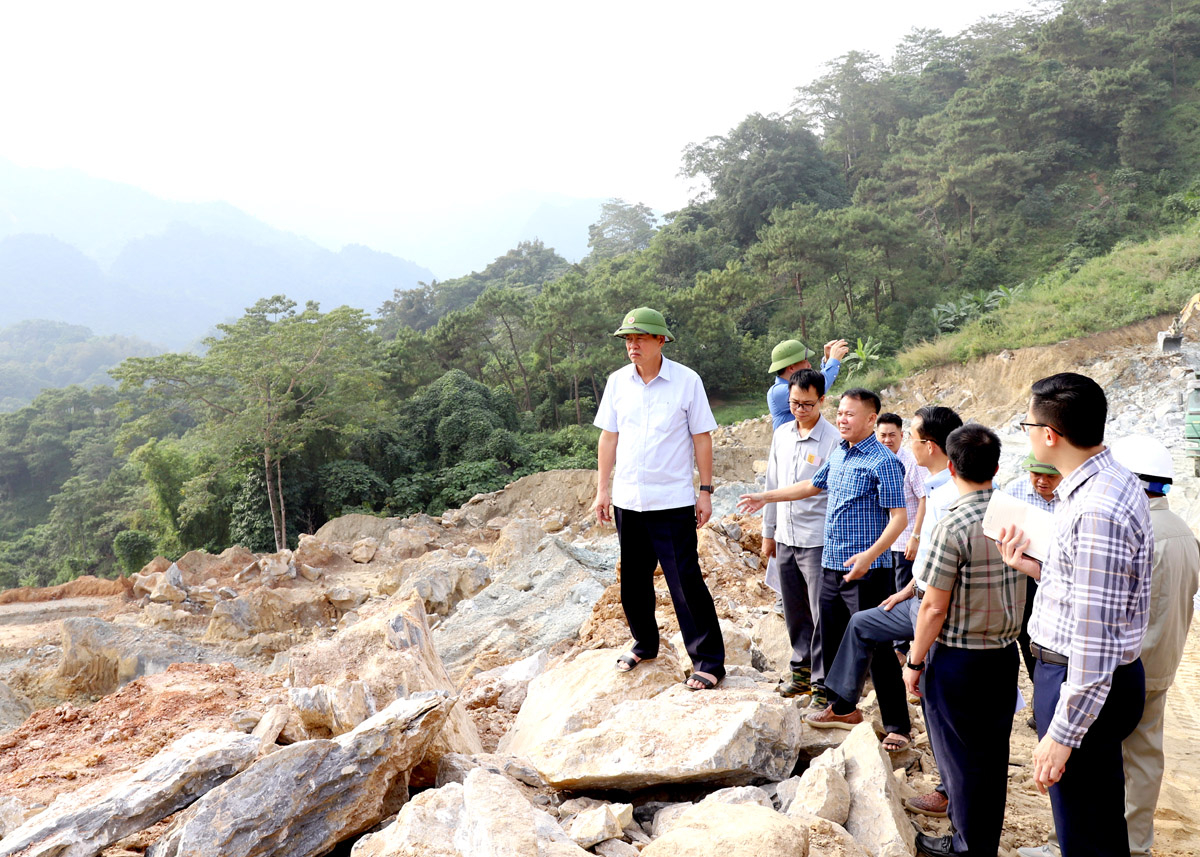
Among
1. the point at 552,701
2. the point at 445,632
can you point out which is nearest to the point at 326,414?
the point at 445,632

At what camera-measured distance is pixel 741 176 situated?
3403 centimetres

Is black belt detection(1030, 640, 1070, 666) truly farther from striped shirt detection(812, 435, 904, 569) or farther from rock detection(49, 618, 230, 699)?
rock detection(49, 618, 230, 699)

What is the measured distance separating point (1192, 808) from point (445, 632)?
Answer: 4.92m

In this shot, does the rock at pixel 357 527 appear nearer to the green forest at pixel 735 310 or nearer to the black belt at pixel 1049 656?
the green forest at pixel 735 310

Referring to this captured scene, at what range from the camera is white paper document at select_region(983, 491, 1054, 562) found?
1.85 m

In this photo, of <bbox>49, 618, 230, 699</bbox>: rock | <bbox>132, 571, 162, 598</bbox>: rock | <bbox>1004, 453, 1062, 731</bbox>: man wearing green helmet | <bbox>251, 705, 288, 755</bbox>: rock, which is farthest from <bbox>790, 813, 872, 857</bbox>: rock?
<bbox>132, 571, 162, 598</bbox>: rock

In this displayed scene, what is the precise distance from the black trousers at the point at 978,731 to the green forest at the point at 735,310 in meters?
16.6

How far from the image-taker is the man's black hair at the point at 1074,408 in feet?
5.60

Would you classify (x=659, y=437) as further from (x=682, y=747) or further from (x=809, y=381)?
(x=682, y=747)

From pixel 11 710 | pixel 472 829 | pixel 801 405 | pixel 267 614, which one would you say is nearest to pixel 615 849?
pixel 472 829

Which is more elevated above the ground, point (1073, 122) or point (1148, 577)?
point (1073, 122)

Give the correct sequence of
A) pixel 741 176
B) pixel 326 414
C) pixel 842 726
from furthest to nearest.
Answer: pixel 741 176, pixel 326 414, pixel 842 726

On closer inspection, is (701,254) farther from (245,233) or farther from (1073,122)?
(245,233)

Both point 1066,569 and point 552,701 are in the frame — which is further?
point 552,701
